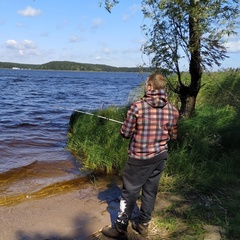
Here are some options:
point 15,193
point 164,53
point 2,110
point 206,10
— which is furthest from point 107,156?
point 2,110

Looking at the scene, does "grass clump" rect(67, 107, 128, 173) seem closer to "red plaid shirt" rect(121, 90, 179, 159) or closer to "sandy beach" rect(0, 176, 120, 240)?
"sandy beach" rect(0, 176, 120, 240)

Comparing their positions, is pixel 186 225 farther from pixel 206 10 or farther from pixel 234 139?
pixel 206 10

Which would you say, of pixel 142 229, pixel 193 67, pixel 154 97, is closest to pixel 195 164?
pixel 193 67

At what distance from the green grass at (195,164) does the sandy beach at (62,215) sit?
0.87 m

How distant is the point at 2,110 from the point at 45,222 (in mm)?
15278

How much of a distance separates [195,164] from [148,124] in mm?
2701

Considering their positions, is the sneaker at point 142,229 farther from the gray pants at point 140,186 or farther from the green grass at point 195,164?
the green grass at point 195,164

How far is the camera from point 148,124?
3.79 metres

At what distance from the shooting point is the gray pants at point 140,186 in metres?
3.93

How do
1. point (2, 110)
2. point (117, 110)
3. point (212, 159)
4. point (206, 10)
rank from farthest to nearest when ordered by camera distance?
1. point (2, 110)
2. point (117, 110)
3. point (212, 159)
4. point (206, 10)

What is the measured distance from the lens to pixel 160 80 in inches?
148

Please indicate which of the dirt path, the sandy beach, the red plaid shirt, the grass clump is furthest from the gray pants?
the grass clump

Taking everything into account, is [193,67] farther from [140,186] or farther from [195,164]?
[140,186]

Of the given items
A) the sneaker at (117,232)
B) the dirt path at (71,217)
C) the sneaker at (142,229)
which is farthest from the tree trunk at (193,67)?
the sneaker at (117,232)
